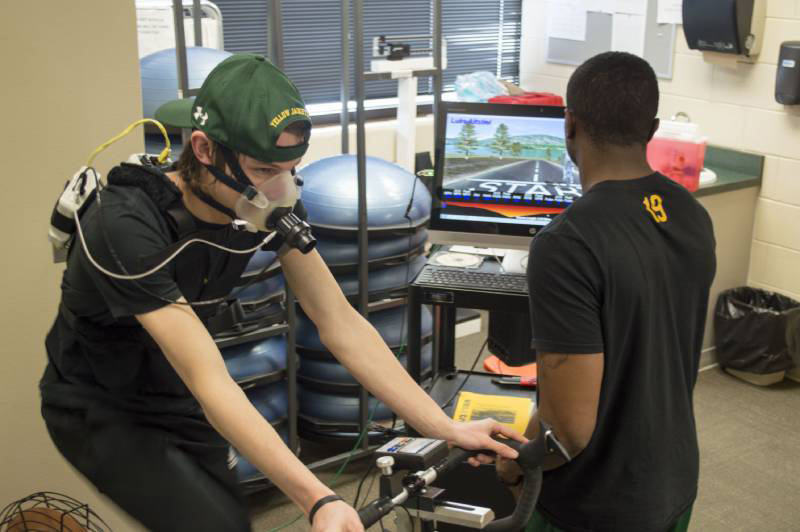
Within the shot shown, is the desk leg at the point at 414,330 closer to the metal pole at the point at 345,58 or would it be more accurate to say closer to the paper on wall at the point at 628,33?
the metal pole at the point at 345,58

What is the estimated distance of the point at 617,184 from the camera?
1662 mm

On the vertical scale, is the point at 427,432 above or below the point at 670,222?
below

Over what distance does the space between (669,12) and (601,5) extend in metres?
0.57

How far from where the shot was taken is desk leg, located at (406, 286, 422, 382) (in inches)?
110

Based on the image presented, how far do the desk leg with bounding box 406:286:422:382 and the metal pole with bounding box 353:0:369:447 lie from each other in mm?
395

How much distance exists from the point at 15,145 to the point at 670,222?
167 cm

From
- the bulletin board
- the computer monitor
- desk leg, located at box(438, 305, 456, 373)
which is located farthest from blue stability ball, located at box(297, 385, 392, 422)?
the bulletin board

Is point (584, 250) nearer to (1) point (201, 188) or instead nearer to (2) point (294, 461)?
(2) point (294, 461)

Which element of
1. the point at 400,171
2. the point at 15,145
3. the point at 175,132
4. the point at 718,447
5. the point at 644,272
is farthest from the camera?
Result: the point at 718,447

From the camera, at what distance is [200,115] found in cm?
170

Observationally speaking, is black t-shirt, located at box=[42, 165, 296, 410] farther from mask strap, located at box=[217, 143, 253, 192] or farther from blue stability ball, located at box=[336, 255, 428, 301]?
blue stability ball, located at box=[336, 255, 428, 301]

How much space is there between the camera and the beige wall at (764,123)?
406 centimetres

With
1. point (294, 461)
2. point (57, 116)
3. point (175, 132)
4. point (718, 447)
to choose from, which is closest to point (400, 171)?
point (175, 132)

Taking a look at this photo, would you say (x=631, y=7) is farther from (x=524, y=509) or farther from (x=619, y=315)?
(x=524, y=509)
